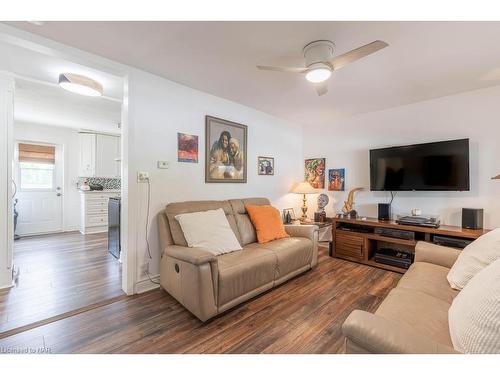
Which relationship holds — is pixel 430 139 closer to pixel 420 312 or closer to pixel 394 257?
pixel 394 257

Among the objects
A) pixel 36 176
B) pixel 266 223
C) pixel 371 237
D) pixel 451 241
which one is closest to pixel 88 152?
pixel 36 176

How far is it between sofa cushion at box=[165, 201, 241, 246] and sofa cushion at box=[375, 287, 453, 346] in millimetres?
1617

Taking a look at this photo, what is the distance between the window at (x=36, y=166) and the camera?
4.62 m

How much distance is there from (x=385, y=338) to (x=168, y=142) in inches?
96.1

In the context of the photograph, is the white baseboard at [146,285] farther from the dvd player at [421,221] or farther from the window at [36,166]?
the window at [36,166]

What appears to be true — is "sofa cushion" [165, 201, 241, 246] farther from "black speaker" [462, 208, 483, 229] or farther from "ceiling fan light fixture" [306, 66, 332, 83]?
"black speaker" [462, 208, 483, 229]

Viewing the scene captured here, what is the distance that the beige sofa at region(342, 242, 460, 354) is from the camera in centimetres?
82

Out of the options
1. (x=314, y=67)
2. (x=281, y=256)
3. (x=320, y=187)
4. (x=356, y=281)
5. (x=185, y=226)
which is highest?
(x=314, y=67)

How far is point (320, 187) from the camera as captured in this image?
404cm

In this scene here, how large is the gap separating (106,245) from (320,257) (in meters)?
3.72

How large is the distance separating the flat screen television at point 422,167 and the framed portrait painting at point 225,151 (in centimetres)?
196
